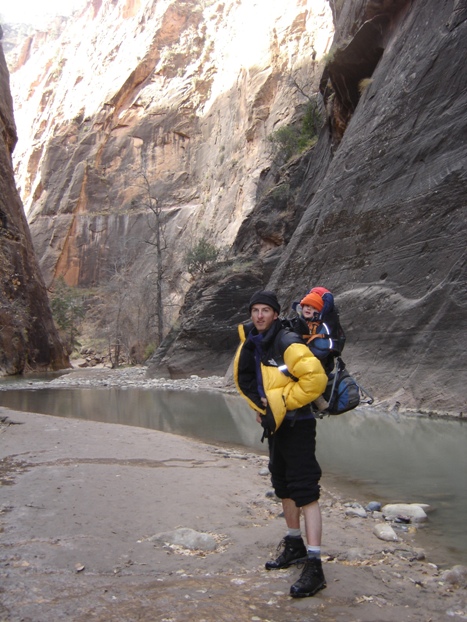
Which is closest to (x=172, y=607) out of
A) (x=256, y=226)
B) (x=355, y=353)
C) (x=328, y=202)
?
(x=355, y=353)

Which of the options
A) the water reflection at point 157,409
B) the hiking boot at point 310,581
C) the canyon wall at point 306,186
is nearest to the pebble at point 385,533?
the hiking boot at point 310,581

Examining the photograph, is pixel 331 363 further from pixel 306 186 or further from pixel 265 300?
pixel 306 186

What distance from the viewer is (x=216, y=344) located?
823 inches

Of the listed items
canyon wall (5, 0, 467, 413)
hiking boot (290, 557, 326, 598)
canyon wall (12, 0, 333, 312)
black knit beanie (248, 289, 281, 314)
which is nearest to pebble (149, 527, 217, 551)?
hiking boot (290, 557, 326, 598)

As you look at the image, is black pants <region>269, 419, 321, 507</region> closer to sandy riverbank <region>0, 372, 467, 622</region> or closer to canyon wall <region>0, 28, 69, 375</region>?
sandy riverbank <region>0, 372, 467, 622</region>

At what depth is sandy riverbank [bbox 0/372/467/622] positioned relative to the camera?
2447mm

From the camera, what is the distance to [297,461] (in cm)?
308

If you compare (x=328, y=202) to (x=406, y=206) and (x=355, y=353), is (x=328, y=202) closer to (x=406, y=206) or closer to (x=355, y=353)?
(x=406, y=206)

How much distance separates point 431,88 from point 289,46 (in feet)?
123

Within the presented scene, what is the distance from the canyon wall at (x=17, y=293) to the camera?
85.2 ft

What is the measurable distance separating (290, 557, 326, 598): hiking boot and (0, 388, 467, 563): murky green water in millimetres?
1030

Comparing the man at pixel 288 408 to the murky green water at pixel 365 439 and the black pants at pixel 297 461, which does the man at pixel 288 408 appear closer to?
the black pants at pixel 297 461

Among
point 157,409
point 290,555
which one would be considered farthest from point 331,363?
point 157,409

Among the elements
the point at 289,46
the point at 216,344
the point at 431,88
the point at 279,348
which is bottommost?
the point at 216,344
